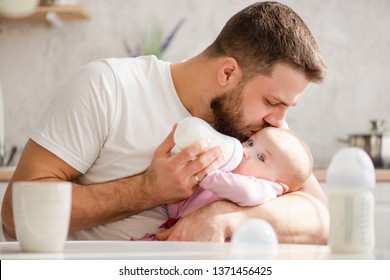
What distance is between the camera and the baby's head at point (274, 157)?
1.10 metres

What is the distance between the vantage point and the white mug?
64 cm

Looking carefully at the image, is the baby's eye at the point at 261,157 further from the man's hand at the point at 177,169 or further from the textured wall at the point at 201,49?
the textured wall at the point at 201,49

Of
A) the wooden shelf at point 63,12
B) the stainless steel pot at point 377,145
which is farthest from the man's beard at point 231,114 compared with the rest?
the wooden shelf at point 63,12

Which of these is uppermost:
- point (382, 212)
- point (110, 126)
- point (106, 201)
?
point (110, 126)

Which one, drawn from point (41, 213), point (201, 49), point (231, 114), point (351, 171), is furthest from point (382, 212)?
point (41, 213)

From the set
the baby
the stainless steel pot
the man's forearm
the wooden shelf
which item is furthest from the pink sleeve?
the wooden shelf

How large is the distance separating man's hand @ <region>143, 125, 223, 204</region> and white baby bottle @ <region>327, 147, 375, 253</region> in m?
0.33

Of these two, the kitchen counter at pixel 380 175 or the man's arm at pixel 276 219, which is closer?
the man's arm at pixel 276 219

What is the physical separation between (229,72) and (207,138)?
0.84 ft

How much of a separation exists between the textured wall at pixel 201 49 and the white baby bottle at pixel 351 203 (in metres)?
1.77

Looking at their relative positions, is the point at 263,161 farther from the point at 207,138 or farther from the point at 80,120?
the point at 80,120

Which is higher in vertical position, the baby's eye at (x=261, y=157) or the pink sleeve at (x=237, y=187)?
the baby's eye at (x=261, y=157)

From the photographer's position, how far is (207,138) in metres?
1.03
